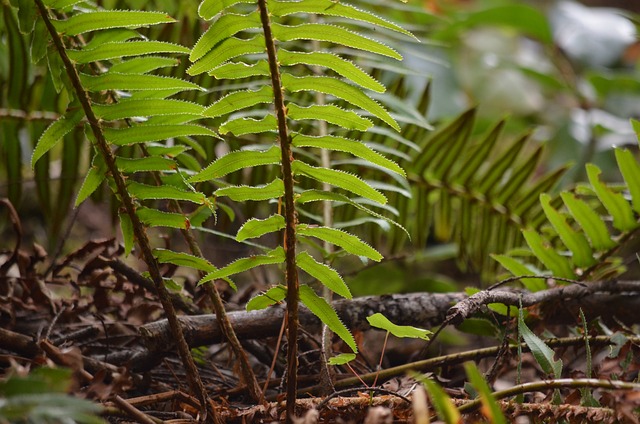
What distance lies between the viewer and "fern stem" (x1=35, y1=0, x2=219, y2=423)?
851mm

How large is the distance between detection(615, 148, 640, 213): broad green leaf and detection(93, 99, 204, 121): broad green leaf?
0.72m

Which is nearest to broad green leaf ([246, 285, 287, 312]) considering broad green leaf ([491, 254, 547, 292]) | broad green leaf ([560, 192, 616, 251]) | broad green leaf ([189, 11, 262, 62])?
broad green leaf ([189, 11, 262, 62])

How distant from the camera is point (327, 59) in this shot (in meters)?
0.87

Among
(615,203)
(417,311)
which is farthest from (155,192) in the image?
(615,203)

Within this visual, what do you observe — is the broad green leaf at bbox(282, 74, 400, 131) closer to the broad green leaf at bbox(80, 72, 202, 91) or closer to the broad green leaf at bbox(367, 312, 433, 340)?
the broad green leaf at bbox(80, 72, 202, 91)

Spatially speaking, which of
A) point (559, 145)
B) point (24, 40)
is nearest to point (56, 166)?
point (24, 40)

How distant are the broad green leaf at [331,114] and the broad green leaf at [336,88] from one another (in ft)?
0.05

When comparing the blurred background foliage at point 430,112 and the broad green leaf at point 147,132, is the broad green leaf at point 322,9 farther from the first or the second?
the blurred background foliage at point 430,112

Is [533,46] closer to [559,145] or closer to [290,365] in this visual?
[559,145]

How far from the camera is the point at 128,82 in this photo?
0.89 m

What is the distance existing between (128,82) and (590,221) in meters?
0.81

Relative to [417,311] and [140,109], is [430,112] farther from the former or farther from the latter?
[140,109]

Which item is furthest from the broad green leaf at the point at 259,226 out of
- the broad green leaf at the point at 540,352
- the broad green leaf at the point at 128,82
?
the broad green leaf at the point at 540,352

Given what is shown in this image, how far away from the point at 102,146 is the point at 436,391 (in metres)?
0.55
